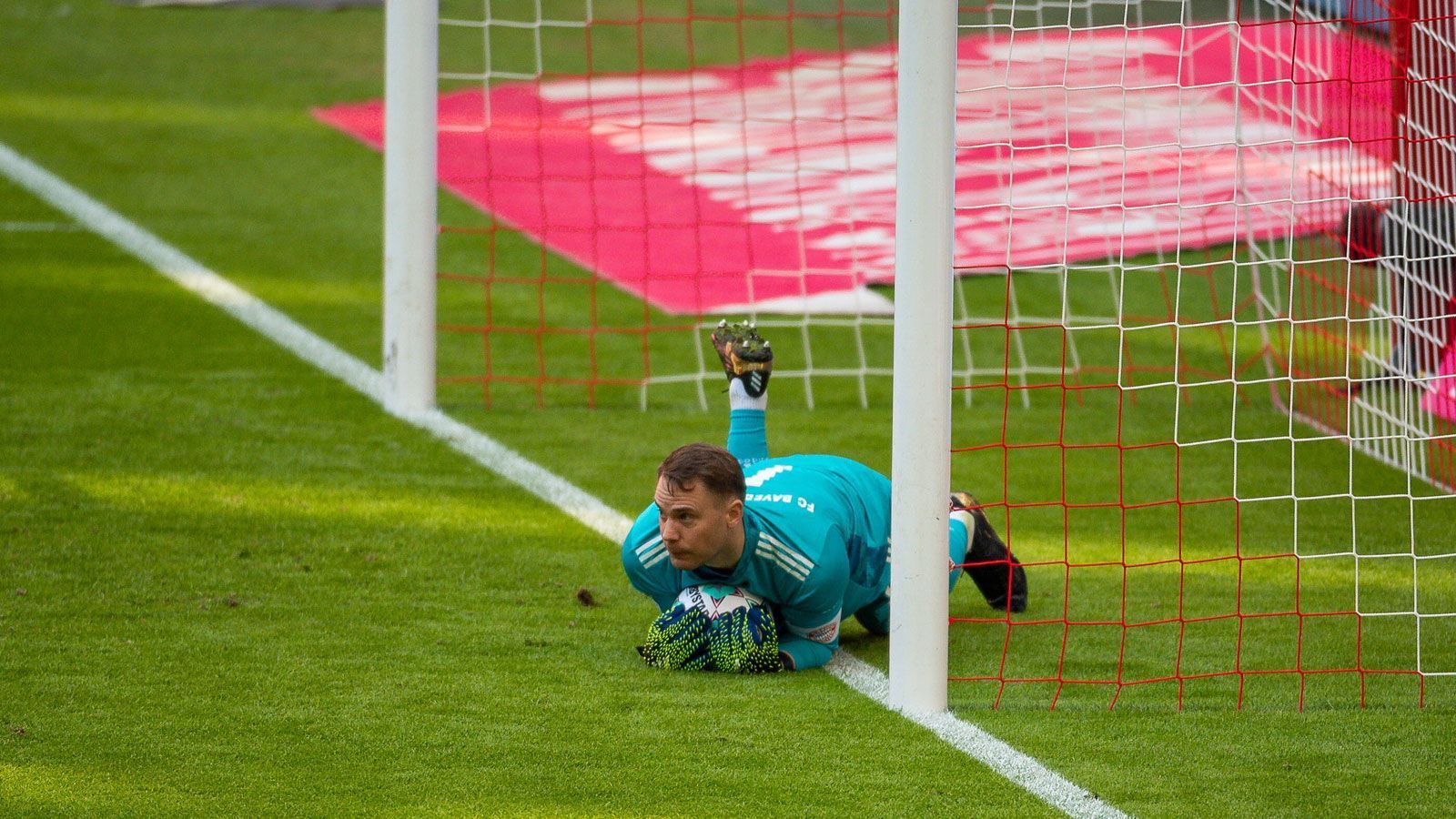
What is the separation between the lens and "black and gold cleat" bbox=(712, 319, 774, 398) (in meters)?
4.83

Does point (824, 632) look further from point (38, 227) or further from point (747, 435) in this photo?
point (38, 227)

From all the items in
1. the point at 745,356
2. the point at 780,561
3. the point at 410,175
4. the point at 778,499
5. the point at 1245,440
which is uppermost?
the point at 410,175

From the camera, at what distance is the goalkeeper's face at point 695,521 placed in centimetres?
424

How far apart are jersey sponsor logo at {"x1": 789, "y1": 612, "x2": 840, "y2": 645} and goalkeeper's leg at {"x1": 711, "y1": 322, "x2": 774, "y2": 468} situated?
1.64 feet

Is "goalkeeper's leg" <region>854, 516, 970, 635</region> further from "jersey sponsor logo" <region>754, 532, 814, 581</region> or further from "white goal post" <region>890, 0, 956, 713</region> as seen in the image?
"white goal post" <region>890, 0, 956, 713</region>

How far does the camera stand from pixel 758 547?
4.42 m

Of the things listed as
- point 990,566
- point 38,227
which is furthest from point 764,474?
point 38,227

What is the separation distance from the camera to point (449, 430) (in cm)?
700

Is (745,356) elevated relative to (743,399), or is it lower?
elevated

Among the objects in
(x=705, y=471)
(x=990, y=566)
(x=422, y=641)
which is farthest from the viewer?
(x=990, y=566)

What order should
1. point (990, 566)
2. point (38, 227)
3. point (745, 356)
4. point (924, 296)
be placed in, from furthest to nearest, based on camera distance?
1. point (38, 227)
2. point (990, 566)
3. point (745, 356)
4. point (924, 296)

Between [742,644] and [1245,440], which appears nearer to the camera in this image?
[742,644]

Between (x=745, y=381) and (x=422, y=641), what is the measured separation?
3.59 ft

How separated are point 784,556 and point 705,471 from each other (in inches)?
13.9
